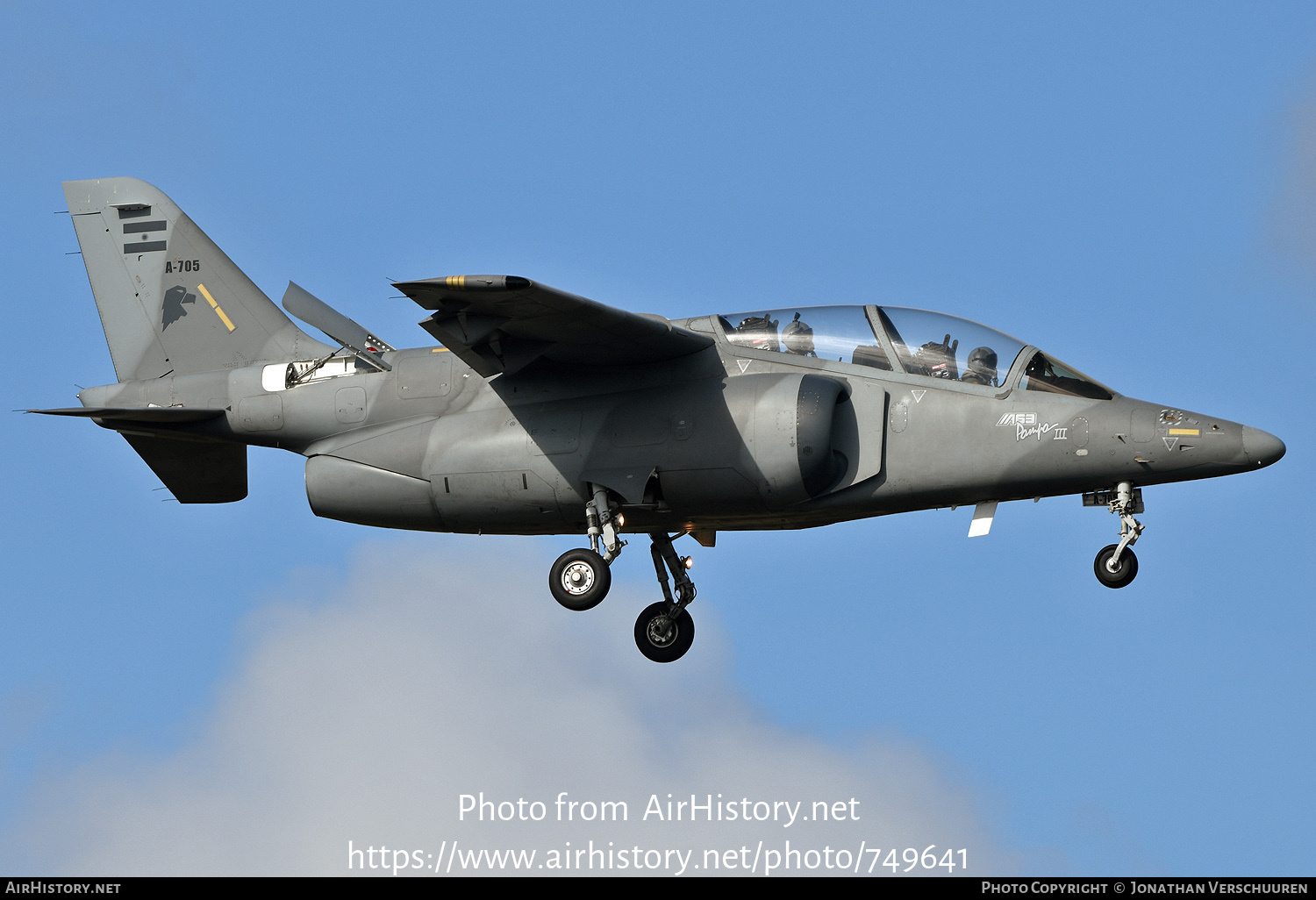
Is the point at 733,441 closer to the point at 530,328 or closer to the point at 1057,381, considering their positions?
the point at 530,328

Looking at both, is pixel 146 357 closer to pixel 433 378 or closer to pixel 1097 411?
pixel 433 378

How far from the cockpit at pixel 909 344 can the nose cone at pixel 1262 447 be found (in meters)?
1.55

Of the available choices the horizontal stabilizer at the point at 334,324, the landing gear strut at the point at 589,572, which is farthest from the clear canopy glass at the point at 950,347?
the horizontal stabilizer at the point at 334,324

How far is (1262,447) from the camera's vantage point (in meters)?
18.7

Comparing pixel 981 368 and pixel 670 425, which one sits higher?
pixel 981 368

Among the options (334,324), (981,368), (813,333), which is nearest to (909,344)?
(981,368)

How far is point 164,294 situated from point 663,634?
826 centimetres

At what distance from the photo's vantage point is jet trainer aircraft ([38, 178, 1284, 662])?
62.4 feet

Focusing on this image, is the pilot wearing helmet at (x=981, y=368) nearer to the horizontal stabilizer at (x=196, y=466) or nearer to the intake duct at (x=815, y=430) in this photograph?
the intake duct at (x=815, y=430)

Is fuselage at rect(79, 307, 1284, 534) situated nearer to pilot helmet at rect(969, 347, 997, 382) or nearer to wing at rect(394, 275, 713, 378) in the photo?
pilot helmet at rect(969, 347, 997, 382)

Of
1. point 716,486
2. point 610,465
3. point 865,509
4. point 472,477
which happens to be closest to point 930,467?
point 865,509

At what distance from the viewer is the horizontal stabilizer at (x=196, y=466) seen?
22.9 m

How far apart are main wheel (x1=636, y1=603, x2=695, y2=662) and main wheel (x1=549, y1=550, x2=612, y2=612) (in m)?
2.08
